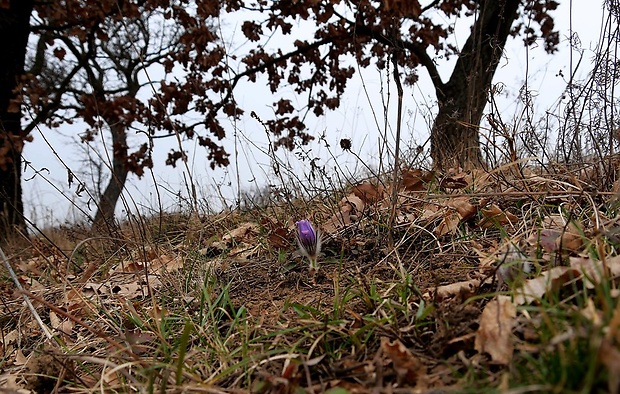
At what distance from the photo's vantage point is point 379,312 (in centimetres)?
129

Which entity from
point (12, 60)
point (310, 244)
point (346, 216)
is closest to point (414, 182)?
point (346, 216)

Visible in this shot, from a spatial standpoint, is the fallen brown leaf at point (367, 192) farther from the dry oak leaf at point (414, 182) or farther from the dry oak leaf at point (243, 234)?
the dry oak leaf at point (243, 234)

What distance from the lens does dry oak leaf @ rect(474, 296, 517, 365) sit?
90cm

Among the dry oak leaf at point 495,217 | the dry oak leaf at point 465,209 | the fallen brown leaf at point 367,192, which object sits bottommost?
the dry oak leaf at point 495,217

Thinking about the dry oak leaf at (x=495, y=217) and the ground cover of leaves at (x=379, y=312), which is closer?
the ground cover of leaves at (x=379, y=312)

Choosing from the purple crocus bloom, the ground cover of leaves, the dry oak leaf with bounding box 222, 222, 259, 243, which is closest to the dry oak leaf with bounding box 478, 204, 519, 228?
the ground cover of leaves

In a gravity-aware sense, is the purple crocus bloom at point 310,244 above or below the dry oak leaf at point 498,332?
above

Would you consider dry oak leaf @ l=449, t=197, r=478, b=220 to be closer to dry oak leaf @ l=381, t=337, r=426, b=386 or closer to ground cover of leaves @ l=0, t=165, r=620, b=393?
ground cover of leaves @ l=0, t=165, r=620, b=393

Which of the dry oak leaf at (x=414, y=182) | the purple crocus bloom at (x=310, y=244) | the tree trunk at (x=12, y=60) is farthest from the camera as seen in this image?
the tree trunk at (x=12, y=60)

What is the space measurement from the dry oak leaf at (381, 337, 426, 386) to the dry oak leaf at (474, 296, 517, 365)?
0.13m

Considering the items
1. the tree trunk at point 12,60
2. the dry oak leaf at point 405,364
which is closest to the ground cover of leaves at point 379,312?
the dry oak leaf at point 405,364

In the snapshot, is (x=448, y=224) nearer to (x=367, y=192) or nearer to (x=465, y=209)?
(x=465, y=209)

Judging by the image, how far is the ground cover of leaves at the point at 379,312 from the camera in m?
0.90

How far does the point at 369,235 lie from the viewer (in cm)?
202
